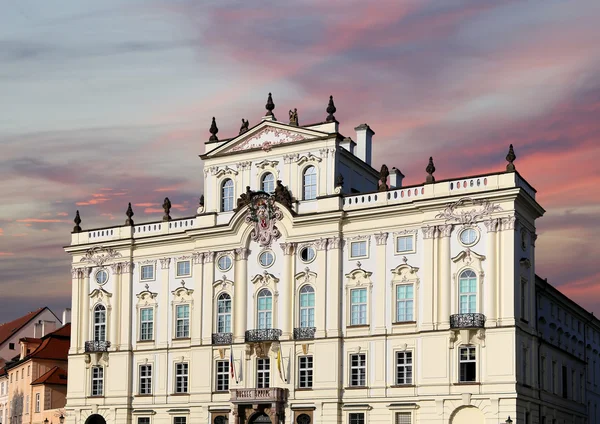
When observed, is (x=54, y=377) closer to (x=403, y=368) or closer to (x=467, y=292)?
(x=403, y=368)

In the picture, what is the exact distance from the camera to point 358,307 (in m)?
66.7

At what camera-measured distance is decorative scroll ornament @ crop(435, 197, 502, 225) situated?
62.5 metres

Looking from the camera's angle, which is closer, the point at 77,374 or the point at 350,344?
the point at 350,344

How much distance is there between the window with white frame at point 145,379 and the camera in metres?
74.2

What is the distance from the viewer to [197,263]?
73.4 meters

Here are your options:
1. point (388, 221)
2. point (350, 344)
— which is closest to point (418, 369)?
point (350, 344)

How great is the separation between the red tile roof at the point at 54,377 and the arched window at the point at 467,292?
140 ft

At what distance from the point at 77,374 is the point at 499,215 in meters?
34.2

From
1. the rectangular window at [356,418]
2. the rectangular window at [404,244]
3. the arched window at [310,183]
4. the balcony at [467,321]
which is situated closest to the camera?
the balcony at [467,321]

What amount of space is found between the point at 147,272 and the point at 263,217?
10739 millimetres

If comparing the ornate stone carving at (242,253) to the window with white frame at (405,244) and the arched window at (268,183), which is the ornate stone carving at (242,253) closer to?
the arched window at (268,183)

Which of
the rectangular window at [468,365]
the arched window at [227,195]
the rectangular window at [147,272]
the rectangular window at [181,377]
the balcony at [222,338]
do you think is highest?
the arched window at [227,195]

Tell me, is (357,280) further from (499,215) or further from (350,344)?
(499,215)

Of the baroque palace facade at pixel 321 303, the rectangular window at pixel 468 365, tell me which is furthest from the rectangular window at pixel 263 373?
the rectangular window at pixel 468 365
